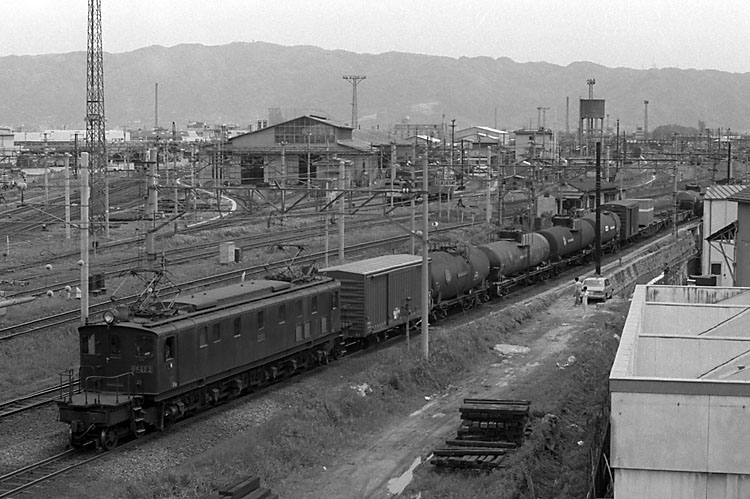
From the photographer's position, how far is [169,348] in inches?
935

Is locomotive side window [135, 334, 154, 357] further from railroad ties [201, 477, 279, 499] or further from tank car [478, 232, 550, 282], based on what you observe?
tank car [478, 232, 550, 282]

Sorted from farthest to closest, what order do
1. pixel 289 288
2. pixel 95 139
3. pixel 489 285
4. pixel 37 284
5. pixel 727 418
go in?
pixel 95 139
pixel 489 285
pixel 37 284
pixel 289 288
pixel 727 418

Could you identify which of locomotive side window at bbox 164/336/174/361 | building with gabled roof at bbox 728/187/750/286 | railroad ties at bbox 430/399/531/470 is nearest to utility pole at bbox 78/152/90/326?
locomotive side window at bbox 164/336/174/361

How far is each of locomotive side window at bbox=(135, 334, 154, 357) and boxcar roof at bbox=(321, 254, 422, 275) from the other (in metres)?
11.0

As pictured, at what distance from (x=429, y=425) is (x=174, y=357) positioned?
660 centimetres

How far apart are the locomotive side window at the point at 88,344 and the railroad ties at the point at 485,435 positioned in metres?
8.15

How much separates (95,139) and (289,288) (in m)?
38.6

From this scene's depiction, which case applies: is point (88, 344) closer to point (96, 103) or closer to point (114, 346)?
point (114, 346)

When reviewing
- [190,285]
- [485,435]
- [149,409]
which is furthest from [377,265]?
[149,409]

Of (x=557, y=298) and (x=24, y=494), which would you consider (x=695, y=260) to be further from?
(x=24, y=494)

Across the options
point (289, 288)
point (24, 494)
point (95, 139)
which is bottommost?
point (24, 494)

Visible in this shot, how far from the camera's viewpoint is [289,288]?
3002 cm

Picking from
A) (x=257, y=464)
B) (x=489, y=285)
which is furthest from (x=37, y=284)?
(x=257, y=464)

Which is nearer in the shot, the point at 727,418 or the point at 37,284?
the point at 727,418
